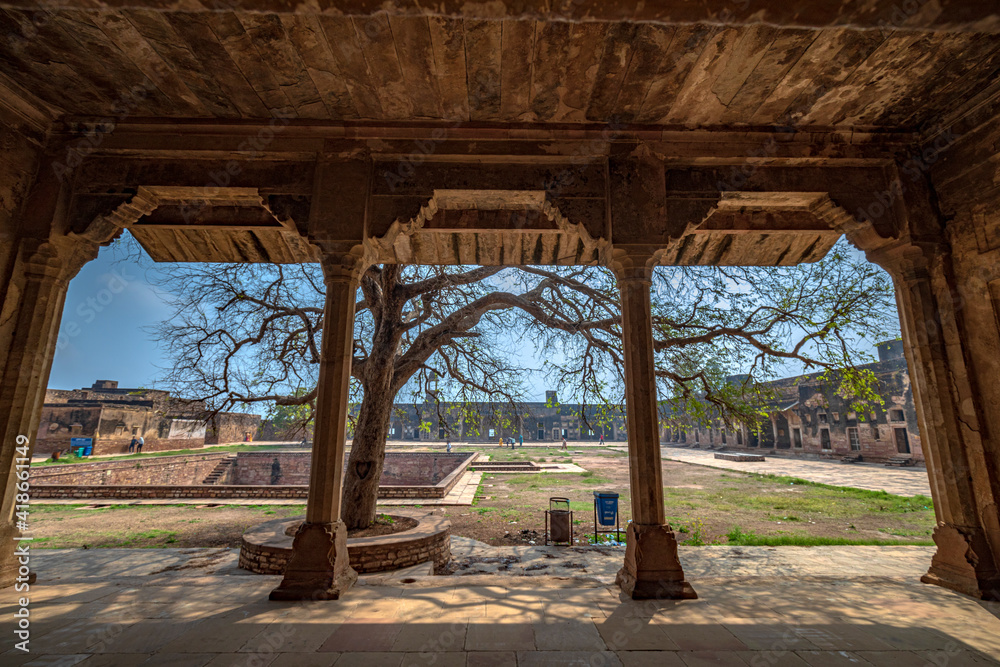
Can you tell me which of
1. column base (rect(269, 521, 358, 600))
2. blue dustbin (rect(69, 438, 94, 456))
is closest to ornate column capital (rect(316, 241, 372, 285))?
column base (rect(269, 521, 358, 600))

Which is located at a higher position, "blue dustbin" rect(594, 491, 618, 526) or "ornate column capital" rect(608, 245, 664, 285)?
"ornate column capital" rect(608, 245, 664, 285)

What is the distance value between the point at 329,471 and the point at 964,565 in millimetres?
5836

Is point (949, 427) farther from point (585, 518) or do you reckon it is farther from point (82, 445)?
point (82, 445)

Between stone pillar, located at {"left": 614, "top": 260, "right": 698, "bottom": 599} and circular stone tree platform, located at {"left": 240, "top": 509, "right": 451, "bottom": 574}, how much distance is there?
3601mm

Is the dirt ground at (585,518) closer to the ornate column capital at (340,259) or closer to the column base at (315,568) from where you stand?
the column base at (315,568)

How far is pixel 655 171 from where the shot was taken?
15.4 ft

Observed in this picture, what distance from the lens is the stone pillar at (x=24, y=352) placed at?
3953 mm

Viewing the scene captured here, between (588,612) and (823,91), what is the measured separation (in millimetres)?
5110

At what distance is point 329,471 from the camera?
4.07 metres

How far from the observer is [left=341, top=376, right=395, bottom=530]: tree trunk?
7.59 metres

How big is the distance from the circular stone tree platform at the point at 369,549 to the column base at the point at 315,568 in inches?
92.0

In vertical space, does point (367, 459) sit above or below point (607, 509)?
above

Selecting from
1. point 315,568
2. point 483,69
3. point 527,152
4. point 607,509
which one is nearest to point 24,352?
point 315,568

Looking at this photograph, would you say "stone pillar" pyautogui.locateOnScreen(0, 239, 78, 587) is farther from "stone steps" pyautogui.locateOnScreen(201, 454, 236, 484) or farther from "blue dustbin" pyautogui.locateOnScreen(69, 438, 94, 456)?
"blue dustbin" pyautogui.locateOnScreen(69, 438, 94, 456)
